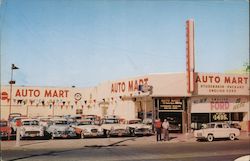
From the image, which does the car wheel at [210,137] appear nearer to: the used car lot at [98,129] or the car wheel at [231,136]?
the used car lot at [98,129]

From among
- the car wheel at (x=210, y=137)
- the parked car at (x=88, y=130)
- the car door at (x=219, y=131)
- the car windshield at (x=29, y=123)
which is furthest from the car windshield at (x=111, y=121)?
the car door at (x=219, y=131)

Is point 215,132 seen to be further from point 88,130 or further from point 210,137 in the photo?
point 88,130

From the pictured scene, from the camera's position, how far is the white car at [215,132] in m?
24.5

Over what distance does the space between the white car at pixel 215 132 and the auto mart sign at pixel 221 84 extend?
7518 millimetres

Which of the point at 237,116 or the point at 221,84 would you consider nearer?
Result: the point at 221,84

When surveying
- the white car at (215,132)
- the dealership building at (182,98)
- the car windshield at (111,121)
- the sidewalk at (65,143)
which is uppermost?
the dealership building at (182,98)

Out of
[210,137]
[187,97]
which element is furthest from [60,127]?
[187,97]

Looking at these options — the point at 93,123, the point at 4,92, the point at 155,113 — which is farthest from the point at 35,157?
the point at 4,92

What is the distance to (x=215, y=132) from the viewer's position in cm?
2466

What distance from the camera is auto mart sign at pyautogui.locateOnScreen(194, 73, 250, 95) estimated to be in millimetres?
32500

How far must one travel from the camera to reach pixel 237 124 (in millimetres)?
33875

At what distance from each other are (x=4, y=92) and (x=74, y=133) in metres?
24.5

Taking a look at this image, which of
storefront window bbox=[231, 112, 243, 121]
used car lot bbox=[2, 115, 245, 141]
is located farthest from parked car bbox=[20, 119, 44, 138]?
storefront window bbox=[231, 112, 243, 121]

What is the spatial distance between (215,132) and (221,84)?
389 inches
